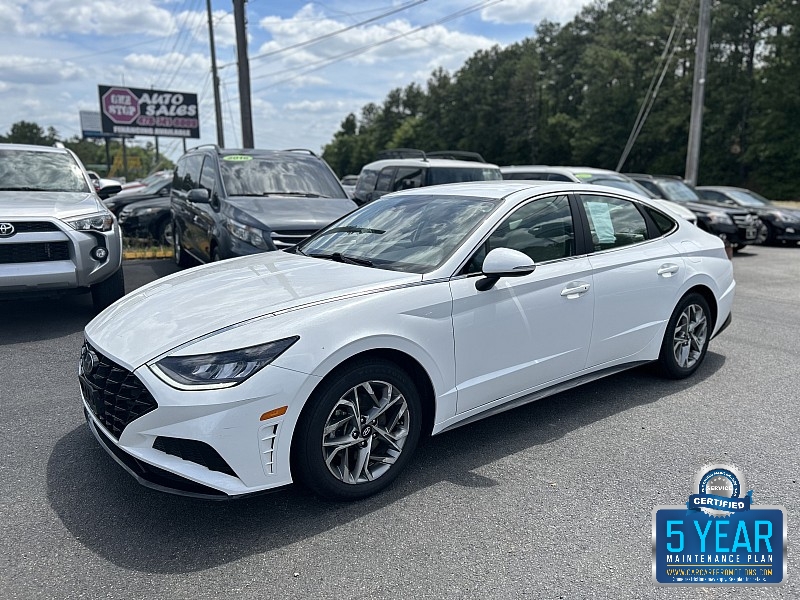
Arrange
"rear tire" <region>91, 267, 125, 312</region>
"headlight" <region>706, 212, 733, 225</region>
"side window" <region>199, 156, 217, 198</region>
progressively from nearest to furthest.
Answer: "rear tire" <region>91, 267, 125, 312</region>
"side window" <region>199, 156, 217, 198</region>
"headlight" <region>706, 212, 733, 225</region>

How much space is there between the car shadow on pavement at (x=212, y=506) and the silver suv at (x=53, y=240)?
2626 millimetres

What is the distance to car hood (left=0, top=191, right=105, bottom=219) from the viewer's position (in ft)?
20.2

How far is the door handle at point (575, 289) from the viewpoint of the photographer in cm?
405

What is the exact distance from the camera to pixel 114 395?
9.85 ft

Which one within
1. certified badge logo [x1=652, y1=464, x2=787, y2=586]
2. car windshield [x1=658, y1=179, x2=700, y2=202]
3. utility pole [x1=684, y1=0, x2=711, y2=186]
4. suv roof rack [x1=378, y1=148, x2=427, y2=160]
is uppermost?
utility pole [x1=684, y1=0, x2=711, y2=186]

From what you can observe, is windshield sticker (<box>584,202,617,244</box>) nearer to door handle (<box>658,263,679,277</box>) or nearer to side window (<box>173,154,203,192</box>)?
door handle (<box>658,263,679,277</box>)

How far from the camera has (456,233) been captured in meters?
3.88

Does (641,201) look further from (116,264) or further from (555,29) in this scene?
(555,29)

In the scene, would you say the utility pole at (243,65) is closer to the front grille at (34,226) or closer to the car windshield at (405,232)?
the front grille at (34,226)

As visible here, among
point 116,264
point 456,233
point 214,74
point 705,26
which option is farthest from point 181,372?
point 214,74

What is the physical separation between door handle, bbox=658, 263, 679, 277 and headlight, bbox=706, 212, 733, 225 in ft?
30.5

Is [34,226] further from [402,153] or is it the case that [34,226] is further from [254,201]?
[402,153]

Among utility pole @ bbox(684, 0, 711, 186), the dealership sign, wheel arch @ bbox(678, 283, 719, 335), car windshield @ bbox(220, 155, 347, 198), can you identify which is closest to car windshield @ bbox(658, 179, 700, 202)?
utility pole @ bbox(684, 0, 711, 186)

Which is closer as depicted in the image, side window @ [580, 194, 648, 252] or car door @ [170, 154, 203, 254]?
side window @ [580, 194, 648, 252]
